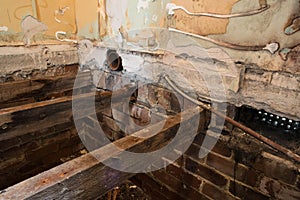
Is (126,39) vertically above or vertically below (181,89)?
above

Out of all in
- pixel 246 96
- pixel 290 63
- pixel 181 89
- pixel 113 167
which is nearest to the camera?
pixel 113 167

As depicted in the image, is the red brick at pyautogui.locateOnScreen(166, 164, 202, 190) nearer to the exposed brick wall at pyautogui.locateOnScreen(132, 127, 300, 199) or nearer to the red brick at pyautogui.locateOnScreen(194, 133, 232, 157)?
the exposed brick wall at pyautogui.locateOnScreen(132, 127, 300, 199)

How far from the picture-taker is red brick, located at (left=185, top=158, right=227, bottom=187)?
1.30m

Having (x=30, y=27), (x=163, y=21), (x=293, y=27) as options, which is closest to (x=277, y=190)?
(x=293, y=27)

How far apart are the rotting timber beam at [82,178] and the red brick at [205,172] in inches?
27.7

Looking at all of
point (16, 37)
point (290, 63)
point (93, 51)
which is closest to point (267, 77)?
point (290, 63)

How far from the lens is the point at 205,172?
54.3 inches

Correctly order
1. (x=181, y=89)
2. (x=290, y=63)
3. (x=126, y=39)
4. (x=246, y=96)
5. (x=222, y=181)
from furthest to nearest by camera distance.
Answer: (x=126, y=39) → (x=181, y=89) → (x=222, y=181) → (x=246, y=96) → (x=290, y=63)

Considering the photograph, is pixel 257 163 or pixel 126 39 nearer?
pixel 257 163

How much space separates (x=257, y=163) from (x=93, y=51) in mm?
1760

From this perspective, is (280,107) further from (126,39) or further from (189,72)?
(126,39)

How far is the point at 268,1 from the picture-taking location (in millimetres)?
937

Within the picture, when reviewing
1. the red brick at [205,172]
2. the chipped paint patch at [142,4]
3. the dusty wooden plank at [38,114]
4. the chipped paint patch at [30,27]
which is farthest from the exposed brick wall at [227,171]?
the chipped paint patch at [30,27]

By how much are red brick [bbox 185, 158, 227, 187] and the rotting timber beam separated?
703 millimetres
